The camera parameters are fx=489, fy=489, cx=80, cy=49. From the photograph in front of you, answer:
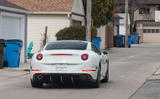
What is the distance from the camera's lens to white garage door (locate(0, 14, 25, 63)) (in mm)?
23067

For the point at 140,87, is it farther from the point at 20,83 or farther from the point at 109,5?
the point at 109,5

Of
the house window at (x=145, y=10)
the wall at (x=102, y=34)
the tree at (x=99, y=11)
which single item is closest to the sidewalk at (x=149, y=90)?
the tree at (x=99, y=11)

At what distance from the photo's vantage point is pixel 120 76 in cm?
1830

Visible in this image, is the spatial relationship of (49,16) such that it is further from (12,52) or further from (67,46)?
(67,46)

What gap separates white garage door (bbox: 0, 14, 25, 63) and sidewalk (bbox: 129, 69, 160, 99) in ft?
29.1

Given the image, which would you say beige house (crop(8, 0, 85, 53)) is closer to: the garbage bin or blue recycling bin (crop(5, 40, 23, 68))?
blue recycling bin (crop(5, 40, 23, 68))

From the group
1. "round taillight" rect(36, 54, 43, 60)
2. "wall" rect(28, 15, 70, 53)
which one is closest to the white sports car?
"round taillight" rect(36, 54, 43, 60)

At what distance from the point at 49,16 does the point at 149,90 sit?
20692 mm

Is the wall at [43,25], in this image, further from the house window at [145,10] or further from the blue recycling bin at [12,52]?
the house window at [145,10]

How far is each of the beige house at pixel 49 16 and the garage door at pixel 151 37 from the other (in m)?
34.0

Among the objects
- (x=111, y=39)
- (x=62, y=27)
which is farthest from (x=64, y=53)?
(x=111, y=39)

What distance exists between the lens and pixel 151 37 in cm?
6744

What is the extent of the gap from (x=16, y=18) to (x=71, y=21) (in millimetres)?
9081

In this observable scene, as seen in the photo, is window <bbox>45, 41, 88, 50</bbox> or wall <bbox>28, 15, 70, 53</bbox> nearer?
window <bbox>45, 41, 88, 50</bbox>
